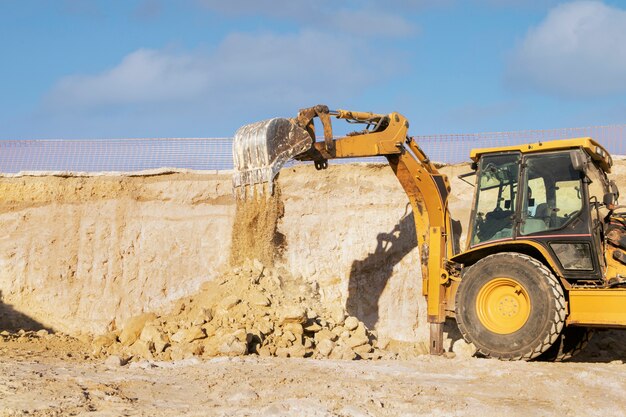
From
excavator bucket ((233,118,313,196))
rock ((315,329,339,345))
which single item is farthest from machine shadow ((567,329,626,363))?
excavator bucket ((233,118,313,196))

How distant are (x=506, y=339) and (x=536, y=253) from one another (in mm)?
1102

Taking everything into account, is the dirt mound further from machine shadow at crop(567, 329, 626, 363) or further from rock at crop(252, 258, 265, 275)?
machine shadow at crop(567, 329, 626, 363)

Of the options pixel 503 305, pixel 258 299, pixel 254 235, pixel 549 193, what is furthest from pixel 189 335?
pixel 549 193

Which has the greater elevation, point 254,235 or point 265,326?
point 254,235

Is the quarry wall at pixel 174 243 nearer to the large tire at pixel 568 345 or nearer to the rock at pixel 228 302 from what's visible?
the rock at pixel 228 302

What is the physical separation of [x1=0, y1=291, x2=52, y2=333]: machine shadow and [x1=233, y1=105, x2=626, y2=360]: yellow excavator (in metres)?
5.40

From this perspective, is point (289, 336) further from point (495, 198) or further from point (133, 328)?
point (495, 198)

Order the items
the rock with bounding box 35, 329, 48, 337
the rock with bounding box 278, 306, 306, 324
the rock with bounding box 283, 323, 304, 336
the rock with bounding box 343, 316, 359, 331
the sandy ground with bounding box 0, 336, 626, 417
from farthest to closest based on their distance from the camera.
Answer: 1. the rock with bounding box 35, 329, 48, 337
2. the rock with bounding box 343, 316, 359, 331
3. the rock with bounding box 278, 306, 306, 324
4. the rock with bounding box 283, 323, 304, 336
5. the sandy ground with bounding box 0, 336, 626, 417

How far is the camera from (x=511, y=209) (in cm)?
966

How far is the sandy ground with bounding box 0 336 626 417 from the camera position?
260 inches

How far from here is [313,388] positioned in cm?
736

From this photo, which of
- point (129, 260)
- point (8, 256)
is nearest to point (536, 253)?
point (129, 260)

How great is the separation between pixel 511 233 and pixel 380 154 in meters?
2.01

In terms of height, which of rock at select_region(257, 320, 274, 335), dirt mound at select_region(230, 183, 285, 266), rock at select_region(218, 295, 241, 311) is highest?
dirt mound at select_region(230, 183, 285, 266)
